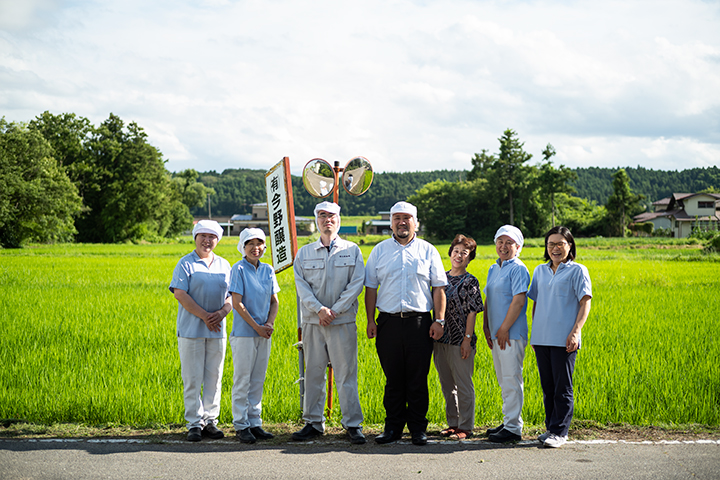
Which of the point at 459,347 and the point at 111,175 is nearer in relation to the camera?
the point at 459,347

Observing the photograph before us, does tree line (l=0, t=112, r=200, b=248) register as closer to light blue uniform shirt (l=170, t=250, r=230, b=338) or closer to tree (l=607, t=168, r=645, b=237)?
light blue uniform shirt (l=170, t=250, r=230, b=338)

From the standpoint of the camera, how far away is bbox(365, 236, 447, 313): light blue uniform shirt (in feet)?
14.1

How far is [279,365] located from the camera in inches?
257

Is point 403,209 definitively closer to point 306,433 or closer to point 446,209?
point 306,433

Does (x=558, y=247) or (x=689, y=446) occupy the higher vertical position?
(x=558, y=247)

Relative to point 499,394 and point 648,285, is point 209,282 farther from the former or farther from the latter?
A: point 648,285

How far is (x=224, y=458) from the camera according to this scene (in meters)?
3.83

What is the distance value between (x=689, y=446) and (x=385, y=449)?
2414 mm

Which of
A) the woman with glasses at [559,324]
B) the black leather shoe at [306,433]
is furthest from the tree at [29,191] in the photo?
the woman with glasses at [559,324]

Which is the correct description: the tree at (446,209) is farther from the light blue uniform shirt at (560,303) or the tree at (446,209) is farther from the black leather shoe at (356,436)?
the black leather shoe at (356,436)

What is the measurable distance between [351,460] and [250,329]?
1.41 metres

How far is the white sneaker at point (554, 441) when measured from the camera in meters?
4.06

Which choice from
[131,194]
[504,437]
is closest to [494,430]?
[504,437]

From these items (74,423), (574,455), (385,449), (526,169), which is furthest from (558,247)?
(526,169)
